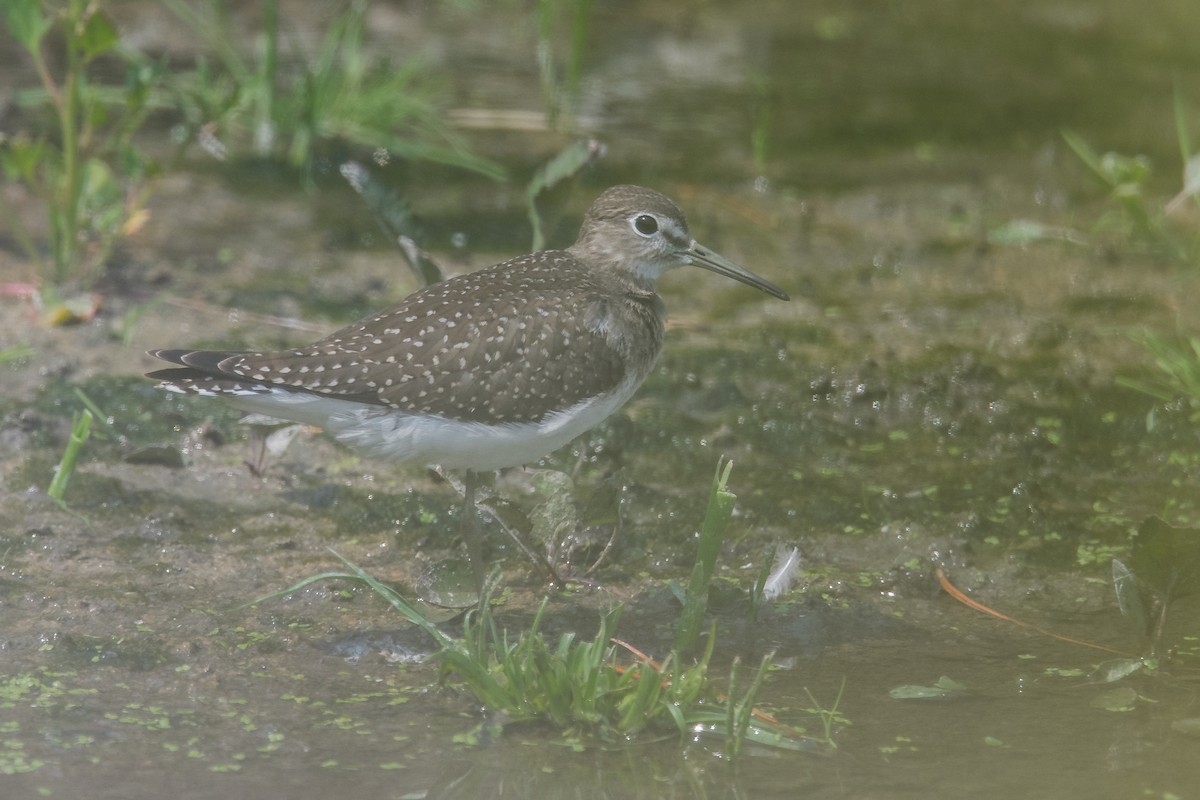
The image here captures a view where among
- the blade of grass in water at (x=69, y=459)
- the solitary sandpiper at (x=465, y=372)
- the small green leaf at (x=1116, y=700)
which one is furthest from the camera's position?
the blade of grass in water at (x=69, y=459)

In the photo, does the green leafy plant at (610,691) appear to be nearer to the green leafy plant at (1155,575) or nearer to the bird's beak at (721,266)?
the green leafy plant at (1155,575)

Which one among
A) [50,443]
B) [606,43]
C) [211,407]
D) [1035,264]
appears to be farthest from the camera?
[606,43]

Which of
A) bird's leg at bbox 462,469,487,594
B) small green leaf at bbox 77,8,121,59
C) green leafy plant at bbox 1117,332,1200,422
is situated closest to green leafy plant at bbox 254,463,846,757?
bird's leg at bbox 462,469,487,594

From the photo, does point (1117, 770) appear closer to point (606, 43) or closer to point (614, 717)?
point (614, 717)

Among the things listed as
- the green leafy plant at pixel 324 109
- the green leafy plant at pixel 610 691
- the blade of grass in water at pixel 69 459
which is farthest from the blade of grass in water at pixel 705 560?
the green leafy plant at pixel 324 109

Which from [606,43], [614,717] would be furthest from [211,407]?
[606,43]

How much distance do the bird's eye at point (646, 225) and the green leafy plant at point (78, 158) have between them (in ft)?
7.07

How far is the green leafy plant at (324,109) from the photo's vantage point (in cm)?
814

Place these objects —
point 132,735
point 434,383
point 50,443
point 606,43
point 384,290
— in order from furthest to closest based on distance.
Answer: point 606,43 → point 384,290 → point 50,443 → point 434,383 → point 132,735

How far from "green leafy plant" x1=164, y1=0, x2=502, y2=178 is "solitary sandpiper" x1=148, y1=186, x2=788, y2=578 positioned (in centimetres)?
301

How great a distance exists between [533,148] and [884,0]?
4.39 metres

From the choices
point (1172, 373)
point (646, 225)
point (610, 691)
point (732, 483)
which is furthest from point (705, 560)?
point (1172, 373)

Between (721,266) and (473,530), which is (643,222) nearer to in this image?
(721,266)

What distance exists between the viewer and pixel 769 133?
30.8ft
